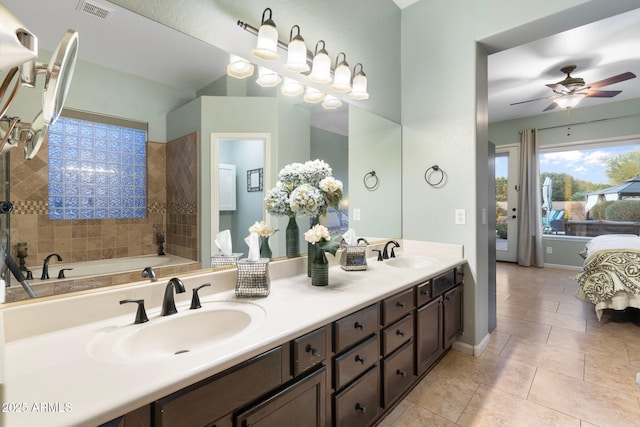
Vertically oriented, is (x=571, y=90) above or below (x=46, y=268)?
above

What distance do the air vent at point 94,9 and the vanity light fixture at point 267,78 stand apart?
725mm

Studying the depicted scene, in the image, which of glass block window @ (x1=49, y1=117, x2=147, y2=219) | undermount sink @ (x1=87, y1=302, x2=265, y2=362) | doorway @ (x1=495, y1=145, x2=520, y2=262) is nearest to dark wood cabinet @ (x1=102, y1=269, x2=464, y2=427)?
undermount sink @ (x1=87, y1=302, x2=265, y2=362)

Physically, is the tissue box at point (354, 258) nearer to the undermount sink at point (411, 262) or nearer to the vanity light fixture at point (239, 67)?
the undermount sink at point (411, 262)

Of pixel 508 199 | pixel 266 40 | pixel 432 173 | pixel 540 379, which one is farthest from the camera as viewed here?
pixel 508 199

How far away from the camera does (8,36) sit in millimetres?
465

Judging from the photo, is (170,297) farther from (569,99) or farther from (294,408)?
(569,99)

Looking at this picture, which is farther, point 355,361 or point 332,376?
point 355,361

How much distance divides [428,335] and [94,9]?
237cm

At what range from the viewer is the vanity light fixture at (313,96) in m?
2.02

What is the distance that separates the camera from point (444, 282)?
2201mm

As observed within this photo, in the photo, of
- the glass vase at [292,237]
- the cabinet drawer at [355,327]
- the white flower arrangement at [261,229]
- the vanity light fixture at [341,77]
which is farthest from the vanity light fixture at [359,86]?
the cabinet drawer at [355,327]

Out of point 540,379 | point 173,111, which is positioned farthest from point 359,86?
point 540,379

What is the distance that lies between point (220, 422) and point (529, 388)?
6.99 ft

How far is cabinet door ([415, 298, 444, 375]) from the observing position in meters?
1.90
